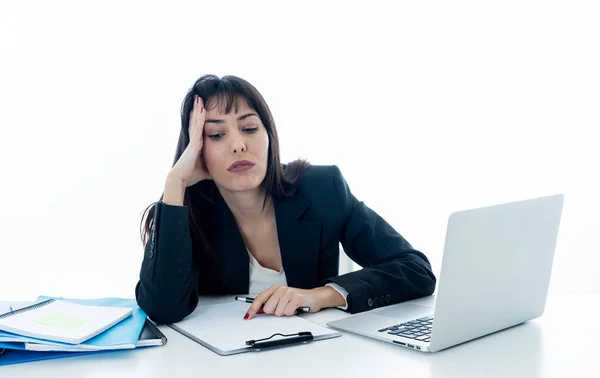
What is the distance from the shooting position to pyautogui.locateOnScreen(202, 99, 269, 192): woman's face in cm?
201

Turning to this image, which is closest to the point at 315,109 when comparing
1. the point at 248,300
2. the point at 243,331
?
the point at 248,300

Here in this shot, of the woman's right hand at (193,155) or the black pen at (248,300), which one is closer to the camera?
the black pen at (248,300)

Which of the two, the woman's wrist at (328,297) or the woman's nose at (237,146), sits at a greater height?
the woman's nose at (237,146)

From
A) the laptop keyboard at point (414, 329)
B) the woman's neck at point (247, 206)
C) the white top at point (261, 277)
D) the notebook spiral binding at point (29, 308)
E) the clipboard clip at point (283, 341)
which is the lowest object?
the white top at point (261, 277)

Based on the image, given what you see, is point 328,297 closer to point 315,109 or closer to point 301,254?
point 301,254

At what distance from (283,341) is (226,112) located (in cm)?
87

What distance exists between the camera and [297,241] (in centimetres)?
215

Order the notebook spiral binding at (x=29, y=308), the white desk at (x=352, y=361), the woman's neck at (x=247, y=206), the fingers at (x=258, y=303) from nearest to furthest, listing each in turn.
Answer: the white desk at (x=352, y=361)
the notebook spiral binding at (x=29, y=308)
the fingers at (x=258, y=303)
the woman's neck at (x=247, y=206)

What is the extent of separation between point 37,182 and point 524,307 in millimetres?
2692

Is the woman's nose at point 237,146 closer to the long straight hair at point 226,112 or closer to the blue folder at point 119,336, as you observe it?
the long straight hair at point 226,112

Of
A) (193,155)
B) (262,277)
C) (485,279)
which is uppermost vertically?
(193,155)

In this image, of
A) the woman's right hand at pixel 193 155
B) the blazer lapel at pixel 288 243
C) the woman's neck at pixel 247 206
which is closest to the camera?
the woman's right hand at pixel 193 155

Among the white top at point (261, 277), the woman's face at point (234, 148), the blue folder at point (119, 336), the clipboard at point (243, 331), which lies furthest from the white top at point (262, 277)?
the blue folder at point (119, 336)

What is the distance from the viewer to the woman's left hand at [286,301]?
5.41 feet
